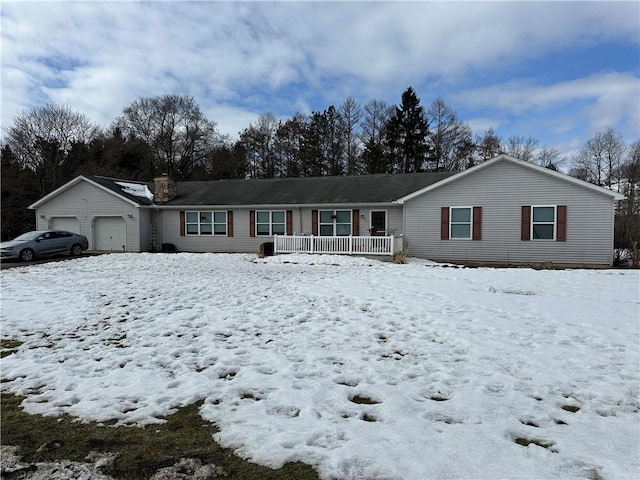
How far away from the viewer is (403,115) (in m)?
38.2

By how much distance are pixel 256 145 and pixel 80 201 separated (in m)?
21.9

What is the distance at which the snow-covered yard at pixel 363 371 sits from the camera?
9.15 feet

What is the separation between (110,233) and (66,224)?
3091 mm

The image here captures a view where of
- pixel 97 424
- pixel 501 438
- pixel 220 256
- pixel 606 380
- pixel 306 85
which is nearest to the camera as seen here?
pixel 501 438

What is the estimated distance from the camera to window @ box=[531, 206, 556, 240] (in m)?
15.3

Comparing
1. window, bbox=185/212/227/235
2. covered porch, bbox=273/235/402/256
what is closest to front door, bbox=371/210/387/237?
covered porch, bbox=273/235/402/256

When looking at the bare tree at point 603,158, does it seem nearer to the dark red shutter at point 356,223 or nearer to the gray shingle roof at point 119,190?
the dark red shutter at point 356,223

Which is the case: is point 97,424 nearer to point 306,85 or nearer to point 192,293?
point 192,293

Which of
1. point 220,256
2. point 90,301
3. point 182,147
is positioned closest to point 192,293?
point 90,301

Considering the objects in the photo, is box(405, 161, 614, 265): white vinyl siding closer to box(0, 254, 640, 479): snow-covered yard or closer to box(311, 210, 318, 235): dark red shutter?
box(311, 210, 318, 235): dark red shutter

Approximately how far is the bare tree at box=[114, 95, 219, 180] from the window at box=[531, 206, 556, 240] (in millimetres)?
34602

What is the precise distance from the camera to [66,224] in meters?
22.8

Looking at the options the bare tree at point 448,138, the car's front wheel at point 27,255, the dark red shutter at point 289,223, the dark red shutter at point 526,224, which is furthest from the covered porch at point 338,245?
the bare tree at point 448,138

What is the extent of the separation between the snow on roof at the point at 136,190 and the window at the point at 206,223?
3609mm
